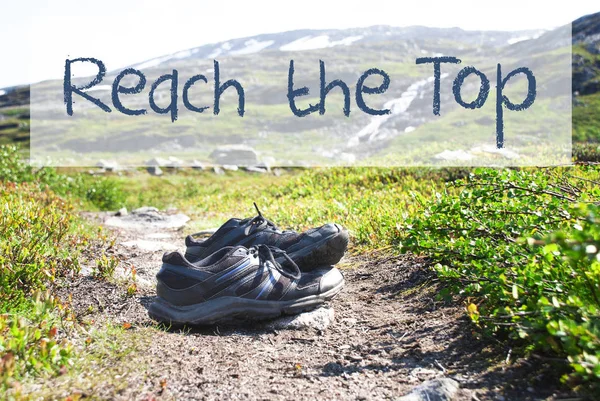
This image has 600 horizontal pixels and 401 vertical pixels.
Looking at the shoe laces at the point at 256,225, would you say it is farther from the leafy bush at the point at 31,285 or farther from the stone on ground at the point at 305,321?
the leafy bush at the point at 31,285

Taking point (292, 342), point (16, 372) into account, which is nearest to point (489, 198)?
point (292, 342)

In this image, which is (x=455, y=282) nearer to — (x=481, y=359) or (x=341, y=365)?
(x=481, y=359)

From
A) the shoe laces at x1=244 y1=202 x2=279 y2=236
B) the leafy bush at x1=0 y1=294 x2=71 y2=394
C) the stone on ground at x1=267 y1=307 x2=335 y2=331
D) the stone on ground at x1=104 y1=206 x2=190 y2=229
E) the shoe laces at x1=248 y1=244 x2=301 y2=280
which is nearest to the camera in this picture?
the leafy bush at x1=0 y1=294 x2=71 y2=394

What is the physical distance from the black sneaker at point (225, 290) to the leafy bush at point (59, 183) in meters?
8.31

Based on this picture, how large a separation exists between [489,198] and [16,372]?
358 centimetres

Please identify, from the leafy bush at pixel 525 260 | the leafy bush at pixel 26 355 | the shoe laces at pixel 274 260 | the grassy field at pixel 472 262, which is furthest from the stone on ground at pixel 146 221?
the leafy bush at pixel 26 355

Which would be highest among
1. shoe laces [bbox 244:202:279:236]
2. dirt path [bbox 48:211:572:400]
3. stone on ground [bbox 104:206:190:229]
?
shoe laces [bbox 244:202:279:236]

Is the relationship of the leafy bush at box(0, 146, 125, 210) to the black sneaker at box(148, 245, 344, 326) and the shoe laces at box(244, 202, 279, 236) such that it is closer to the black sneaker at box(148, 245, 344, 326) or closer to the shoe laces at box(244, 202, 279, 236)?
the shoe laces at box(244, 202, 279, 236)

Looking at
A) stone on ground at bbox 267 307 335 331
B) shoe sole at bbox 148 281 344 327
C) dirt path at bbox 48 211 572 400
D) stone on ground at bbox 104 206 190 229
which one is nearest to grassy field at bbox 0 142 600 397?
dirt path at bbox 48 211 572 400

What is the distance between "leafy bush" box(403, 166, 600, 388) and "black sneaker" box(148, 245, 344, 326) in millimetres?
996

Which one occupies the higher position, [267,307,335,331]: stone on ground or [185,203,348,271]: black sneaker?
[185,203,348,271]: black sneaker

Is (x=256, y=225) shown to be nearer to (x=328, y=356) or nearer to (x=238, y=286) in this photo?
(x=238, y=286)

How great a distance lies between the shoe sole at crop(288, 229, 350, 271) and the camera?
15.6ft

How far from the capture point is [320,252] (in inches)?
189
